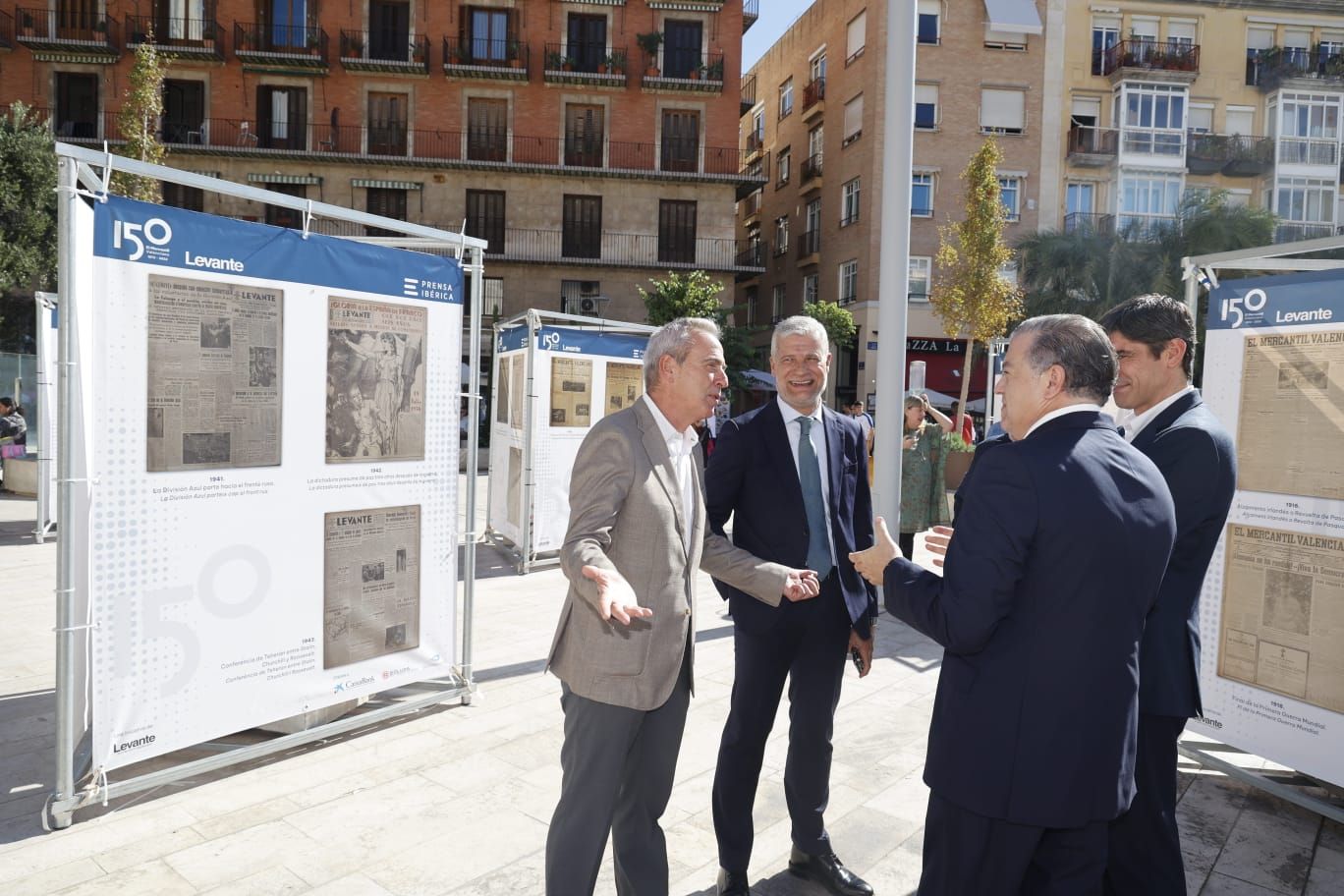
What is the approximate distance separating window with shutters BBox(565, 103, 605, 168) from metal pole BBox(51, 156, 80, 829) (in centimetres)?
2995

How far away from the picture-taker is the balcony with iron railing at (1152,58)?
30469 mm

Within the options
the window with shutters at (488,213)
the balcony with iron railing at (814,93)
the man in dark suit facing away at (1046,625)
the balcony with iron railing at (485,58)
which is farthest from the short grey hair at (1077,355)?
the balcony with iron railing at (814,93)

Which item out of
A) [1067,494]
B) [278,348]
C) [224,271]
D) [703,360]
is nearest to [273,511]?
[278,348]

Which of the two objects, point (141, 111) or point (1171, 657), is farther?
point (141, 111)

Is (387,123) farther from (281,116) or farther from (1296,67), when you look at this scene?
(1296,67)

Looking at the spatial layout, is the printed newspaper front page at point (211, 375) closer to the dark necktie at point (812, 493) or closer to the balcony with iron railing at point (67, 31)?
the dark necktie at point (812, 493)

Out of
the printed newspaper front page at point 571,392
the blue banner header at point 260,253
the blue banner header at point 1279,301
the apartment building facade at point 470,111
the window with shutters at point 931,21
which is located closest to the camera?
the blue banner header at point 260,253

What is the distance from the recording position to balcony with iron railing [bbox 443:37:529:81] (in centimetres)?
3103

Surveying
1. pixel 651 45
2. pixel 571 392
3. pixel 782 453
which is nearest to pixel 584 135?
pixel 651 45

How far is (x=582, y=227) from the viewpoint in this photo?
105 ft

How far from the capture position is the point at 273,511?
4.16 m

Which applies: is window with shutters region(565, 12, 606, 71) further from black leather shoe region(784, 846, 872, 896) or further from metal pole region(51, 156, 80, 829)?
black leather shoe region(784, 846, 872, 896)

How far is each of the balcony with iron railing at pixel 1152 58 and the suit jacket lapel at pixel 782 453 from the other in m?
33.2

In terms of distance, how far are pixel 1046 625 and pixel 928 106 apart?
3140cm
